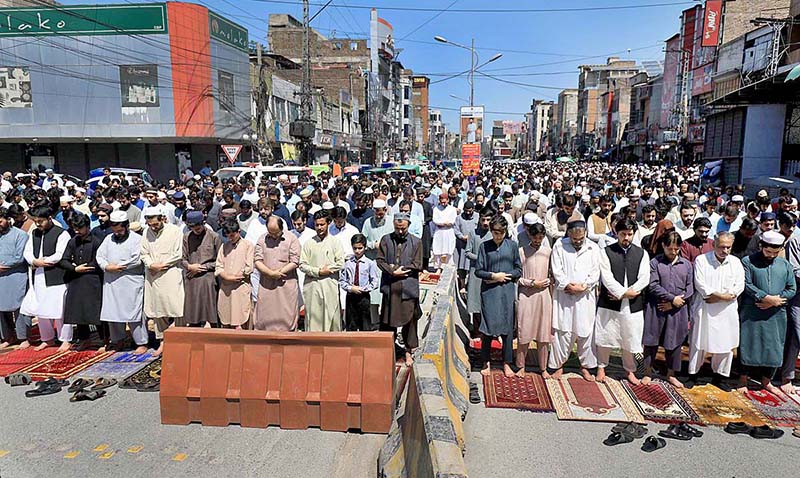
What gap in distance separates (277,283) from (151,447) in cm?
218

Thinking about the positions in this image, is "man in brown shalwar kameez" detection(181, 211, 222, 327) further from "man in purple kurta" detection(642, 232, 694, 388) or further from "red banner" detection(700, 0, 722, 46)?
"red banner" detection(700, 0, 722, 46)

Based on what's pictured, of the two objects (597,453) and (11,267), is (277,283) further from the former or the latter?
(597,453)

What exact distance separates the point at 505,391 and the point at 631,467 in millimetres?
1644

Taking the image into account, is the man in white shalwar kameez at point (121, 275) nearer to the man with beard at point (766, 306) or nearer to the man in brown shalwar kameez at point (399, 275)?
the man in brown shalwar kameez at point (399, 275)

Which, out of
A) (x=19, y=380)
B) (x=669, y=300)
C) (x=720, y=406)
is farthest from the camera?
(x=19, y=380)

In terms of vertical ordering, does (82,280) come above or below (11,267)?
below

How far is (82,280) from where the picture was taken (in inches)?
274

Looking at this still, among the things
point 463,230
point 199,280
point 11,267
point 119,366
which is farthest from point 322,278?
point 11,267

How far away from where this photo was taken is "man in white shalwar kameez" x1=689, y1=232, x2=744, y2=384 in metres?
5.74

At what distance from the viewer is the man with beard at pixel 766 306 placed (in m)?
5.73

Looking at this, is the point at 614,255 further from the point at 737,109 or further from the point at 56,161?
the point at 56,161

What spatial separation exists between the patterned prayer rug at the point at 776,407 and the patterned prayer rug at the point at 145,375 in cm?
613

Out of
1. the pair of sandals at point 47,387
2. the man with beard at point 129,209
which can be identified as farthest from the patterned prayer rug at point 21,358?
the man with beard at point 129,209

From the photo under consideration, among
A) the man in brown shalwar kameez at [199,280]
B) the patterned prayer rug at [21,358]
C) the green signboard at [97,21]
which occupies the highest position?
the green signboard at [97,21]
